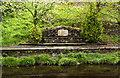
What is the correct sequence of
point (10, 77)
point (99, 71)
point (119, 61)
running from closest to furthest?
point (10, 77) < point (99, 71) < point (119, 61)

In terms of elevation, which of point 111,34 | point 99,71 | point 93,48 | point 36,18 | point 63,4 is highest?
point 63,4

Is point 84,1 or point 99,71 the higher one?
point 84,1

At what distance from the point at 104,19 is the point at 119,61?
5.31m

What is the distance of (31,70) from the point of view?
5730 millimetres

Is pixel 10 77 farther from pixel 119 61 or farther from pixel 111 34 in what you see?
pixel 111 34

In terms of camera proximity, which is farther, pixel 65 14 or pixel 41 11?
pixel 65 14

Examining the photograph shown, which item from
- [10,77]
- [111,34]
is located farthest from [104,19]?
[10,77]

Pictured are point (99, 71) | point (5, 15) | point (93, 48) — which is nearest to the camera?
point (99, 71)

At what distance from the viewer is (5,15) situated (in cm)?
1118

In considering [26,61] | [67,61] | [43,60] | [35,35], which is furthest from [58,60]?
[35,35]

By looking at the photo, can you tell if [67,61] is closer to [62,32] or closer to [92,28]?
[62,32]

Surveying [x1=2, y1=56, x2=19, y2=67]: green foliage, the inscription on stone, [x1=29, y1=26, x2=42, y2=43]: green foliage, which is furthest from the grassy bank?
the inscription on stone

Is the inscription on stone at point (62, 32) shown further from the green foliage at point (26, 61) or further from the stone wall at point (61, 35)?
the green foliage at point (26, 61)

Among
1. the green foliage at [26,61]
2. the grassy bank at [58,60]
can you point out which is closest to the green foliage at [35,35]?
the grassy bank at [58,60]
